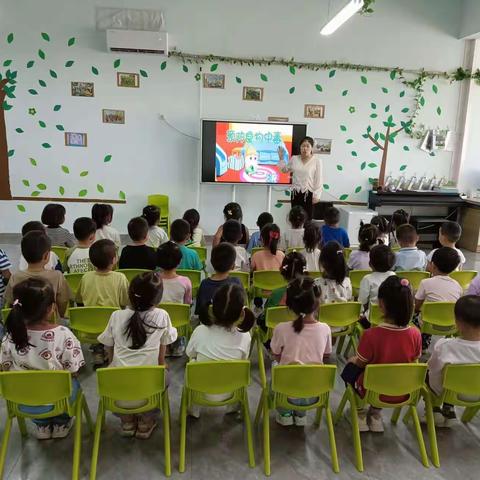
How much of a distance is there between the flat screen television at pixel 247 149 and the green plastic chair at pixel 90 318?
13.1 ft

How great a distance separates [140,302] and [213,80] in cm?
476

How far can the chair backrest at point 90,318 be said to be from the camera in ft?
8.25

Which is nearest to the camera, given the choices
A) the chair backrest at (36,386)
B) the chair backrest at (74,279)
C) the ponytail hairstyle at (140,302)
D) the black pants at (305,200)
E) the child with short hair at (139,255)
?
the chair backrest at (36,386)

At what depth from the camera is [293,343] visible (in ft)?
7.27

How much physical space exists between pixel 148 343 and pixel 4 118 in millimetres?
5215

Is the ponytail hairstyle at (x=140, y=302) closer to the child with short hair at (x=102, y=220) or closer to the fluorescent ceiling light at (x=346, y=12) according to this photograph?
the child with short hair at (x=102, y=220)

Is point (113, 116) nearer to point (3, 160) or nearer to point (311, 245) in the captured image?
point (3, 160)

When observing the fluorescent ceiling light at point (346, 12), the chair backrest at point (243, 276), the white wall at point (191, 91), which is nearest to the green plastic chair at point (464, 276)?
the chair backrest at point (243, 276)

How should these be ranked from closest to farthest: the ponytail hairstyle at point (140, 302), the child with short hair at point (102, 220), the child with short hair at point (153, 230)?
the ponytail hairstyle at point (140, 302) → the child with short hair at point (102, 220) → the child with short hair at point (153, 230)

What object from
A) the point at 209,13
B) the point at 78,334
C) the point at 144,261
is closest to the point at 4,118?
the point at 209,13

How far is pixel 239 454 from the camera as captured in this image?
2.25 meters

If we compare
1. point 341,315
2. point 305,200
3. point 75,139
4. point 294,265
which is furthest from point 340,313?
point 75,139

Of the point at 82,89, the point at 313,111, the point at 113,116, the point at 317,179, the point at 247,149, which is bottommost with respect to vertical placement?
the point at 317,179

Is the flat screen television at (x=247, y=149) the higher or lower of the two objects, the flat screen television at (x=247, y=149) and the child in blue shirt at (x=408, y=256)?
the higher
